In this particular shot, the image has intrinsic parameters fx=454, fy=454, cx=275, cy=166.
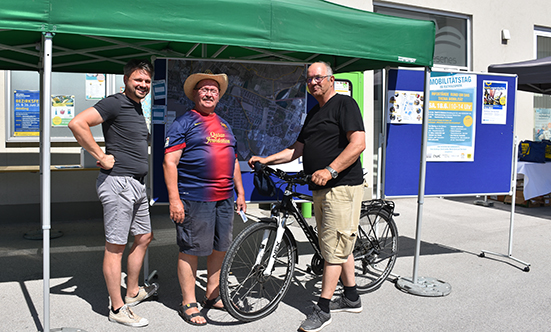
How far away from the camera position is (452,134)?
15.8 feet

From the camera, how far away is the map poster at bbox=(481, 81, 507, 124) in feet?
16.1

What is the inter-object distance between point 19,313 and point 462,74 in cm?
465

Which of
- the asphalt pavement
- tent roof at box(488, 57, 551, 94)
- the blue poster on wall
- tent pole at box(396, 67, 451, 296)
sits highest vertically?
tent roof at box(488, 57, 551, 94)

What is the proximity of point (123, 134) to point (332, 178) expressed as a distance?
155 cm

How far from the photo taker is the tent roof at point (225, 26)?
2.86m

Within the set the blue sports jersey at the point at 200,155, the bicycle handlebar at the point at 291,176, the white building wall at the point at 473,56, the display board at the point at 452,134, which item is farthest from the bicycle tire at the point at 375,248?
the white building wall at the point at 473,56

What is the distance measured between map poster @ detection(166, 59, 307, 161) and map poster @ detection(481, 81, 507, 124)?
201cm

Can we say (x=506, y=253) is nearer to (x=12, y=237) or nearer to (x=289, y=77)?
(x=289, y=77)

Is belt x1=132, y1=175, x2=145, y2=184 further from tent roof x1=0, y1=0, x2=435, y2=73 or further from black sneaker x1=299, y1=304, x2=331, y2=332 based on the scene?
black sneaker x1=299, y1=304, x2=331, y2=332

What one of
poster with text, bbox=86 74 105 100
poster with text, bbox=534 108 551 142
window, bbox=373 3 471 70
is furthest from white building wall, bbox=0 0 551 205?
poster with text, bbox=86 74 105 100

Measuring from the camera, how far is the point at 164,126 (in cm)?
410

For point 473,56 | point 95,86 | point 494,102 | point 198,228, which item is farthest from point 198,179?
point 473,56

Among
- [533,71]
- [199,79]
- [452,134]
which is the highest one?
[533,71]

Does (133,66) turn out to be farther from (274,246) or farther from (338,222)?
(338,222)
